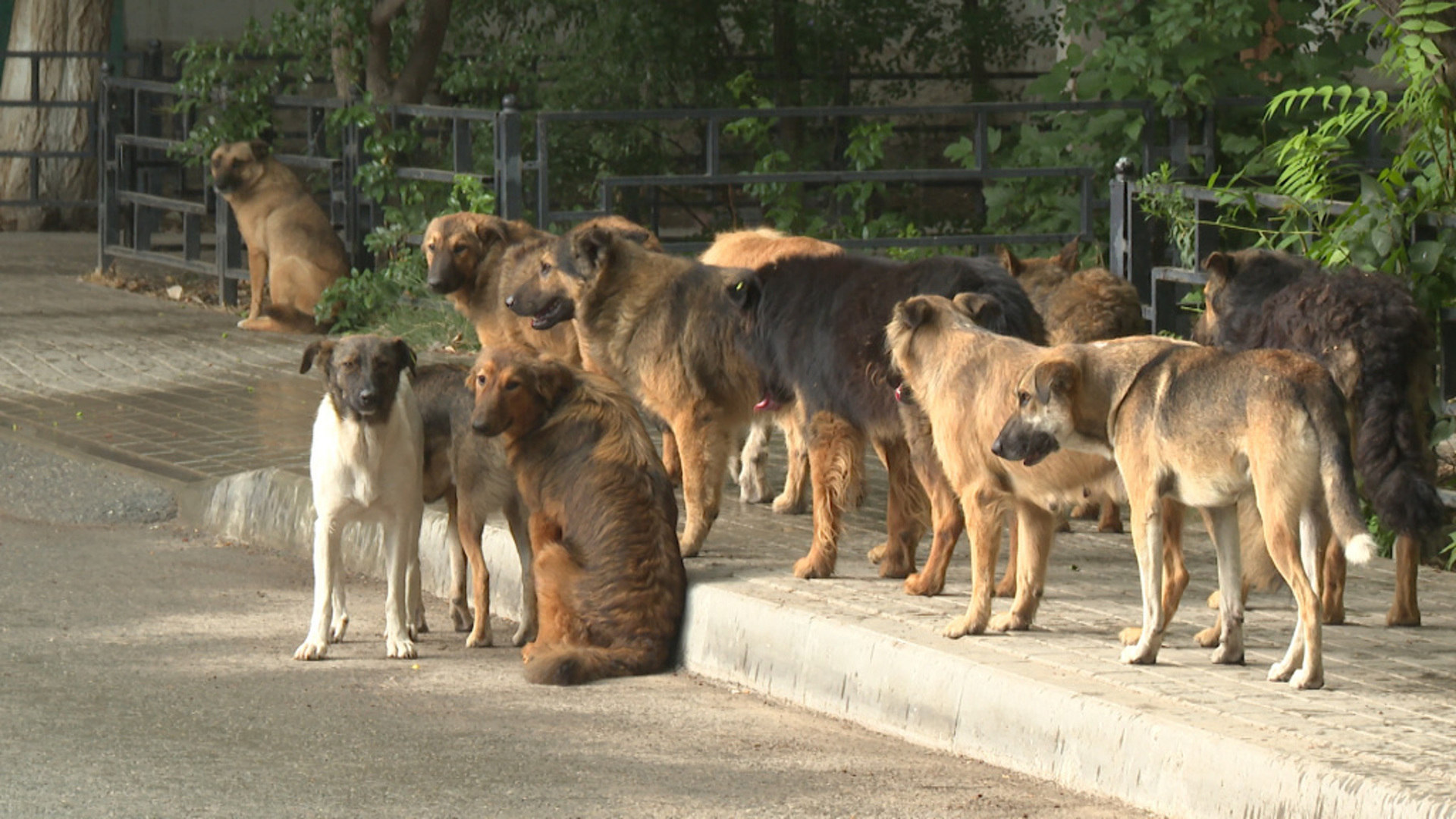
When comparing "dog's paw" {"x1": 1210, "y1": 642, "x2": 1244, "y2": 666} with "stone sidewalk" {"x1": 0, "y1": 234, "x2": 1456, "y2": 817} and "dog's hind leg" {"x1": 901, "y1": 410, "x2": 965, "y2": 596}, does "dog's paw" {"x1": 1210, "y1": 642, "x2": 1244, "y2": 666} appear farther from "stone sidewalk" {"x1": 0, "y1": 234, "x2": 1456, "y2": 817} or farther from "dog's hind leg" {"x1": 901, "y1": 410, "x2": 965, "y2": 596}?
"dog's hind leg" {"x1": 901, "y1": 410, "x2": 965, "y2": 596}

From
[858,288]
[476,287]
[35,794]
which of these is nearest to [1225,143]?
[476,287]

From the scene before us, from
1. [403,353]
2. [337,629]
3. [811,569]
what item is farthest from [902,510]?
[337,629]

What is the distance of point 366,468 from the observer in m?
7.29

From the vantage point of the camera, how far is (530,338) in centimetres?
1036

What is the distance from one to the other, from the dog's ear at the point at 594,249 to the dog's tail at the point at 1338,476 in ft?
12.8

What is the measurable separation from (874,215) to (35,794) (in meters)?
15.6

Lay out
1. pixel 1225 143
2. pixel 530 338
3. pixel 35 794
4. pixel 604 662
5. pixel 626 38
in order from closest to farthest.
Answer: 1. pixel 35 794
2. pixel 604 662
3. pixel 530 338
4. pixel 1225 143
5. pixel 626 38

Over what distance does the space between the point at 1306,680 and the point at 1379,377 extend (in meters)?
1.54

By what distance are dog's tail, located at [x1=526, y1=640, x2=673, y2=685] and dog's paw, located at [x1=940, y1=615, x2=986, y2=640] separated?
3.79ft

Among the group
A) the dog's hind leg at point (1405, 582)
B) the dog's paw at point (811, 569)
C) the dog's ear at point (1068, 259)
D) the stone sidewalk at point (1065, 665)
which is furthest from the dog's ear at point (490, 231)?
the dog's hind leg at point (1405, 582)

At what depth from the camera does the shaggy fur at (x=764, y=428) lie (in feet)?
29.7

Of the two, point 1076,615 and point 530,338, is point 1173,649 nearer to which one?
point 1076,615

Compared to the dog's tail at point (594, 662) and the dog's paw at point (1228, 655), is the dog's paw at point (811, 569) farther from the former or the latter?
the dog's paw at point (1228, 655)

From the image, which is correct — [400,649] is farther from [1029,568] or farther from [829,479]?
[1029,568]
